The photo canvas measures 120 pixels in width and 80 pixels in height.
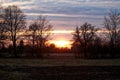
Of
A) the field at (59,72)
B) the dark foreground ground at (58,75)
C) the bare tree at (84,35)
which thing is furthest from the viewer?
the bare tree at (84,35)

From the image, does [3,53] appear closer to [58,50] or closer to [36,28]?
[36,28]

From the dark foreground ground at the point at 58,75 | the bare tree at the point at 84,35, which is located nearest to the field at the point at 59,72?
the dark foreground ground at the point at 58,75

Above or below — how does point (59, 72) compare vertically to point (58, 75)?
below

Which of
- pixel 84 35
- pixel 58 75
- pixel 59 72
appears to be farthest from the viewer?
pixel 84 35

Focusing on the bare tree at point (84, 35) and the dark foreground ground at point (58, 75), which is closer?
the dark foreground ground at point (58, 75)

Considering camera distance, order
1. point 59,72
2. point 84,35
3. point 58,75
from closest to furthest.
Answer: point 58,75, point 59,72, point 84,35

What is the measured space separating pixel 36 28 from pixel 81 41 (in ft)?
51.6

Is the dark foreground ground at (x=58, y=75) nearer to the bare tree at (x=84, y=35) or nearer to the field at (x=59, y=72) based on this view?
the field at (x=59, y=72)

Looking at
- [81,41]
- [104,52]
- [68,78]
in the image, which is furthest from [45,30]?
[68,78]

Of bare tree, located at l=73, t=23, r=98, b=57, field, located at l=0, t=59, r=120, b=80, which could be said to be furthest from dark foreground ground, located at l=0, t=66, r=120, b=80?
bare tree, located at l=73, t=23, r=98, b=57

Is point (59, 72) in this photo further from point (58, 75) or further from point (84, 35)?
point (84, 35)

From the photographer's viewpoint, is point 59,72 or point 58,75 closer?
point 58,75

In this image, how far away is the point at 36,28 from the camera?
97.4 meters

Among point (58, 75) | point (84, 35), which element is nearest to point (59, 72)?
point (58, 75)
